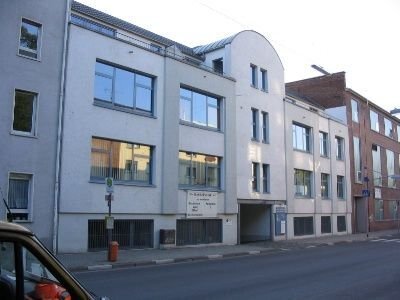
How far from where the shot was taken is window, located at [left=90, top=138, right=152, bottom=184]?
20469 mm

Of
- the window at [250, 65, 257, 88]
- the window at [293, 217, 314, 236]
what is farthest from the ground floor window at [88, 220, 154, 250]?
the window at [293, 217, 314, 236]

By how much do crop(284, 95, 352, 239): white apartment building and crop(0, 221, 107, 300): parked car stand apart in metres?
29.9

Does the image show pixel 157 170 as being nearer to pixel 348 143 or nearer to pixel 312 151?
pixel 312 151

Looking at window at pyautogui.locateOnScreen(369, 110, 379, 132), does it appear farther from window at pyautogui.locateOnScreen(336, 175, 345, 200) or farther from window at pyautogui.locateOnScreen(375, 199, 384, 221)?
window at pyautogui.locateOnScreen(336, 175, 345, 200)

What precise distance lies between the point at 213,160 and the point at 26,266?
23.7 m

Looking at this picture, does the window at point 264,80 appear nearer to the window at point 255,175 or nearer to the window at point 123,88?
the window at point 255,175

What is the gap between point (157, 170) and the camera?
74.6 feet

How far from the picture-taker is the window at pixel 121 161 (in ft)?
67.2

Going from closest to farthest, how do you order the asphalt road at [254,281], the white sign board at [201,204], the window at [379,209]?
1. the asphalt road at [254,281]
2. the white sign board at [201,204]
3. the window at [379,209]

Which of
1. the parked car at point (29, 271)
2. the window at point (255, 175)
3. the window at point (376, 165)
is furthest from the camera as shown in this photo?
the window at point (376, 165)

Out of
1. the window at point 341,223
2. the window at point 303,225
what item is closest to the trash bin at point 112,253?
the window at point 303,225

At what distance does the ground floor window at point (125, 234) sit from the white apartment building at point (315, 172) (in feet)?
42.2

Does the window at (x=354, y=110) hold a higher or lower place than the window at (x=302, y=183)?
higher

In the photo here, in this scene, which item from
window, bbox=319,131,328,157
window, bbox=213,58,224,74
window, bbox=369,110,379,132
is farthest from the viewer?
window, bbox=369,110,379,132
